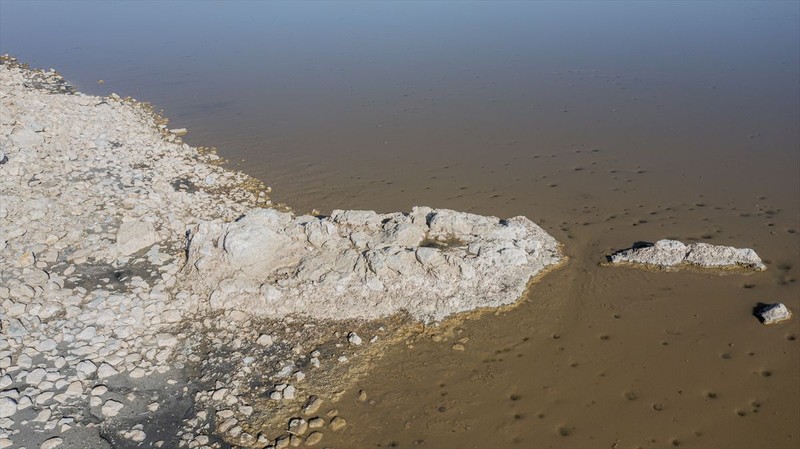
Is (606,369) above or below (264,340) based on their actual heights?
below

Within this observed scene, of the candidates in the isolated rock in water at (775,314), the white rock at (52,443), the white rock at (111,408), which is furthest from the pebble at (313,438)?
the isolated rock in water at (775,314)

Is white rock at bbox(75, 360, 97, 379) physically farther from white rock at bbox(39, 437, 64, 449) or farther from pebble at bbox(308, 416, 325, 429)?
pebble at bbox(308, 416, 325, 429)

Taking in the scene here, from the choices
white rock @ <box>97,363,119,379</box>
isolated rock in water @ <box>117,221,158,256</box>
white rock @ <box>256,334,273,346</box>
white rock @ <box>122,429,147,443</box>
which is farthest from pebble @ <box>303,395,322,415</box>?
isolated rock in water @ <box>117,221,158,256</box>

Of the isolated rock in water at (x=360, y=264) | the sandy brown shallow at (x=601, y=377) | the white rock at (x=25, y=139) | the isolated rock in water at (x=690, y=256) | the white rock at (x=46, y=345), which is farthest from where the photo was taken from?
the white rock at (x=25, y=139)

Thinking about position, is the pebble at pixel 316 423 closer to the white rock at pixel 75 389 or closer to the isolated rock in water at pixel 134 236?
the white rock at pixel 75 389

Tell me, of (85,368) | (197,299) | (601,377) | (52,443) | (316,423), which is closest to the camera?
(52,443)

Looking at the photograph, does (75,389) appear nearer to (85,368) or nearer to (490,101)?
(85,368)

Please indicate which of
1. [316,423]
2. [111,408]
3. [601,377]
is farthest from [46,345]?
[601,377]
